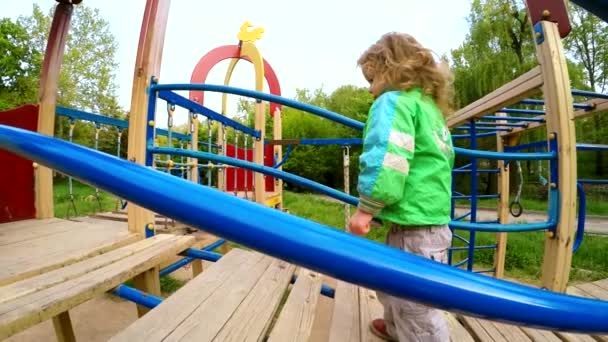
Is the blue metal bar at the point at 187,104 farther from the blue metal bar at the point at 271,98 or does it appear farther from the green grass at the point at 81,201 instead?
the green grass at the point at 81,201

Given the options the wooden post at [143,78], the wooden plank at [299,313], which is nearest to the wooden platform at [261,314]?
the wooden plank at [299,313]

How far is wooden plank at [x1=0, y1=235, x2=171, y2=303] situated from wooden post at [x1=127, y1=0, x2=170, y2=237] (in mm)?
171

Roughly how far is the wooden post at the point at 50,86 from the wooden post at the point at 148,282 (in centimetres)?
142

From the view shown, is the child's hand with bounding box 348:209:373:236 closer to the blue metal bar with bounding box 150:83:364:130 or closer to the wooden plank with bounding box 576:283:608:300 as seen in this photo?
the blue metal bar with bounding box 150:83:364:130

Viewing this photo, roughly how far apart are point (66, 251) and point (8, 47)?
16.3m

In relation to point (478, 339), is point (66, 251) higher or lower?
higher

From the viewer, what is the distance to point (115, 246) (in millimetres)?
1485

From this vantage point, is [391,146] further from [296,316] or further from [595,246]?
[595,246]

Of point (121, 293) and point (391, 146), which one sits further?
point (121, 293)

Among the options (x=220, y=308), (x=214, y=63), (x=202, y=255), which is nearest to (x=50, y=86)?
(x=202, y=255)

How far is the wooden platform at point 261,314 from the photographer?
2.87 feet

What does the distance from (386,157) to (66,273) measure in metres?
0.96

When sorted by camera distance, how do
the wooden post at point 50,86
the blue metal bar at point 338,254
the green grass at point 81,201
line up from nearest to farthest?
1. the blue metal bar at point 338,254
2. the wooden post at point 50,86
3. the green grass at point 81,201

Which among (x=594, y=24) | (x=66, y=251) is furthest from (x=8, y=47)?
(x=594, y=24)
